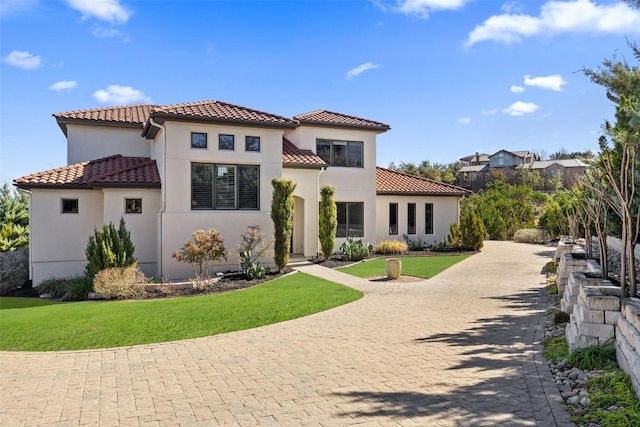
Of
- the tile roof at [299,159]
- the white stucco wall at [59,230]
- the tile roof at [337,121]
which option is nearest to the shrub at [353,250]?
the tile roof at [299,159]

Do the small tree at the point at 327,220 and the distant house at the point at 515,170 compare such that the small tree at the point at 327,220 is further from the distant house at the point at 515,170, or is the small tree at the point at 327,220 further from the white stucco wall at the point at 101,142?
the distant house at the point at 515,170

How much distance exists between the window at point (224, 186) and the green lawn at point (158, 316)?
5175 millimetres

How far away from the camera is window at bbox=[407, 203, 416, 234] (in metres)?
26.9

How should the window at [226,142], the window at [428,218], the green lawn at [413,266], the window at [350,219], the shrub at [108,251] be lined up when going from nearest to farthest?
1. the shrub at [108,251]
2. the green lawn at [413,266]
3. the window at [226,142]
4. the window at [350,219]
5. the window at [428,218]

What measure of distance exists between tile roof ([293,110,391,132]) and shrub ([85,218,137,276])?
10.9 meters

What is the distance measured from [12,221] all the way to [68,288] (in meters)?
11.6

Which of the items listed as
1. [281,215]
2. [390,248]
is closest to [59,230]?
[281,215]

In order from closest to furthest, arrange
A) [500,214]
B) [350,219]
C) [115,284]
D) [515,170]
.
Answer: [115,284], [350,219], [500,214], [515,170]

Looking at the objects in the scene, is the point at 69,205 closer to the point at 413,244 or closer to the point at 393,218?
the point at 393,218

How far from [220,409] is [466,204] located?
30.6 metres

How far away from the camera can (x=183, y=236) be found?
722 inches

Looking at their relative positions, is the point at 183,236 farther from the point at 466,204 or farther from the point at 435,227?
the point at 466,204

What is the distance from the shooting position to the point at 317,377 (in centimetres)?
655

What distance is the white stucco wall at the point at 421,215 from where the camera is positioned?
2622 centimetres
